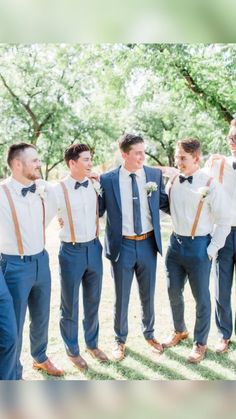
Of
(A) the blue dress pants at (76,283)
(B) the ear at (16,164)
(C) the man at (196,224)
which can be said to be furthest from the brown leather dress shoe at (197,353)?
(B) the ear at (16,164)

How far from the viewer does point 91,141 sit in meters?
16.5

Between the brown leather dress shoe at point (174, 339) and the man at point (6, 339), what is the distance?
1.49 m

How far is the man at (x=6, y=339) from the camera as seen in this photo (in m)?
2.18

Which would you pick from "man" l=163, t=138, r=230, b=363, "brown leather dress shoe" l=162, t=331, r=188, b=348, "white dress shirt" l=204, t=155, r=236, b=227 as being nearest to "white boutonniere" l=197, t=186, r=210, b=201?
"man" l=163, t=138, r=230, b=363

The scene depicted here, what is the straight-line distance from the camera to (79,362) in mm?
3086

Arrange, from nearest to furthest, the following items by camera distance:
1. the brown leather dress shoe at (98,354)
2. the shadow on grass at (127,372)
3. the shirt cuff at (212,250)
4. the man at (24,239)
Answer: the man at (24,239), the shadow on grass at (127,372), the shirt cuff at (212,250), the brown leather dress shoe at (98,354)

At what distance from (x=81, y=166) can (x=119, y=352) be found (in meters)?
1.33

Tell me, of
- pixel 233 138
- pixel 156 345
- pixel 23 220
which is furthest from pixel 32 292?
pixel 233 138

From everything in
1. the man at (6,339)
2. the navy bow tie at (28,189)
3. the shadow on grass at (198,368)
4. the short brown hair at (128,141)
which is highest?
the short brown hair at (128,141)

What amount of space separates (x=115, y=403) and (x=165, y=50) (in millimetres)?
7244

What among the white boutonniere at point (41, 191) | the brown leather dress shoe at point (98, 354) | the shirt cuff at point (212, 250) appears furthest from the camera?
the brown leather dress shoe at point (98, 354)

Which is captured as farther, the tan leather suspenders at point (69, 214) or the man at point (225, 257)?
the man at point (225, 257)

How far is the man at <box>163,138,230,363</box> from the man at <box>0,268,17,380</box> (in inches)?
53.6

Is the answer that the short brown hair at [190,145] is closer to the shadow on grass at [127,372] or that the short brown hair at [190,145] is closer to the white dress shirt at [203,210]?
the white dress shirt at [203,210]
